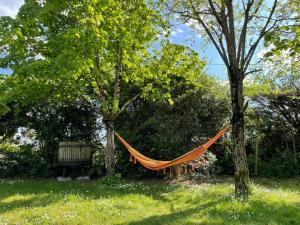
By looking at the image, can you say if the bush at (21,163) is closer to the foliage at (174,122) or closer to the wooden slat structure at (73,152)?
the wooden slat structure at (73,152)

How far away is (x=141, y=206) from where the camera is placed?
7.13 metres

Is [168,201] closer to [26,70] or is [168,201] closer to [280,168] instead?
[26,70]

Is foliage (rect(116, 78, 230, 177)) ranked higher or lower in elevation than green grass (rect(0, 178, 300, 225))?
higher

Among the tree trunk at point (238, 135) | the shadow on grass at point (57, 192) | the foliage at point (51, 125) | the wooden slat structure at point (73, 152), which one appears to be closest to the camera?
Result: the shadow on grass at point (57, 192)

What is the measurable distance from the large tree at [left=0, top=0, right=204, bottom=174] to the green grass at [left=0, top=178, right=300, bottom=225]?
212 centimetres

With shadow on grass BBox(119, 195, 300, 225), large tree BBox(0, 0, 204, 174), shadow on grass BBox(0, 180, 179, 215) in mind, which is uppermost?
large tree BBox(0, 0, 204, 174)

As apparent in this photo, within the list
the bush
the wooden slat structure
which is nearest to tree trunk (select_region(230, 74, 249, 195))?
the wooden slat structure

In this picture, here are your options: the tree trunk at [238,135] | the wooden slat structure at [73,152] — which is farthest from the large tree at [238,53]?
the wooden slat structure at [73,152]

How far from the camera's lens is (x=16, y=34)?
8078 millimetres

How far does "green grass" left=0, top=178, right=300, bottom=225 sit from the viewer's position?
237 inches

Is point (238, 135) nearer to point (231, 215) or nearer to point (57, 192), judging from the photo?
point (231, 215)

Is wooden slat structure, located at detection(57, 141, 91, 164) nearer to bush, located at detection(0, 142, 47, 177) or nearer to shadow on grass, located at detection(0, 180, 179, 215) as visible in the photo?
bush, located at detection(0, 142, 47, 177)

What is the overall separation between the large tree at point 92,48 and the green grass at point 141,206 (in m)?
2.12

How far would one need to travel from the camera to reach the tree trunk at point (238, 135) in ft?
26.0
